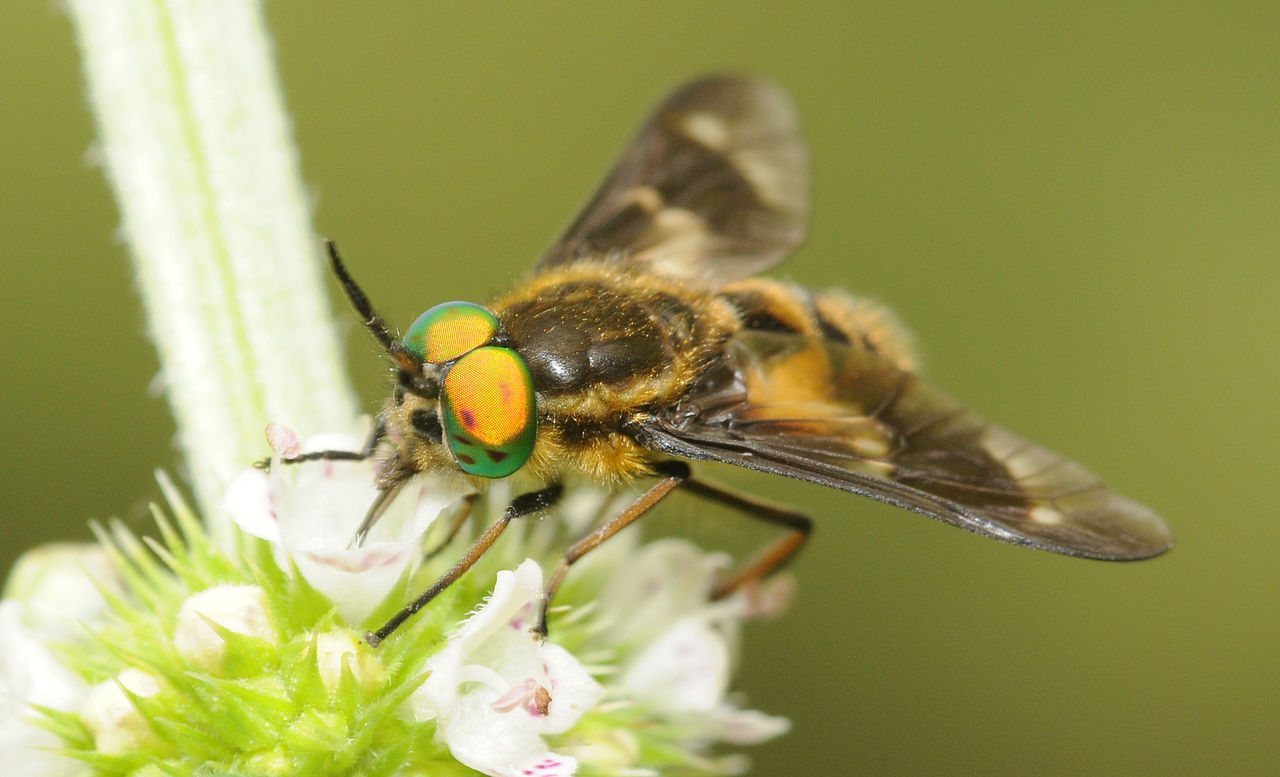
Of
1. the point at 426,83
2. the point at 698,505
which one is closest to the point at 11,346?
the point at 426,83

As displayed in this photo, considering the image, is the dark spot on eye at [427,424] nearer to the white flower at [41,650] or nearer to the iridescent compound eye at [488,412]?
the iridescent compound eye at [488,412]

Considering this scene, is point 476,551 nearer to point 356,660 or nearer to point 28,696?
point 356,660

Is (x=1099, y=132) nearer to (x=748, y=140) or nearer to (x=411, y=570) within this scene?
(x=748, y=140)

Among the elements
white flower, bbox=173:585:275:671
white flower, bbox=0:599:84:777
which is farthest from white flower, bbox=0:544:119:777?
white flower, bbox=173:585:275:671

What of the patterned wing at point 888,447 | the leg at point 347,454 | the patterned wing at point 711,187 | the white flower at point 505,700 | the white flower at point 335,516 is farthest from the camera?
the patterned wing at point 711,187

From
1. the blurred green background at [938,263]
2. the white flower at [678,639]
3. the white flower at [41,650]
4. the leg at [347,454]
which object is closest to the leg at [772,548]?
the white flower at [678,639]

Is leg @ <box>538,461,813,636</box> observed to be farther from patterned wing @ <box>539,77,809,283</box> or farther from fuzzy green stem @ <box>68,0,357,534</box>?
patterned wing @ <box>539,77,809,283</box>
